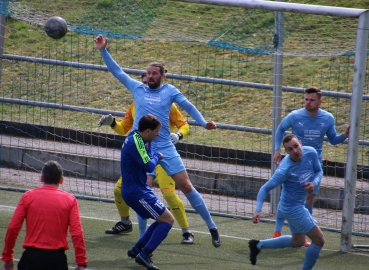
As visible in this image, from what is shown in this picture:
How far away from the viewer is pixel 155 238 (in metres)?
6.45

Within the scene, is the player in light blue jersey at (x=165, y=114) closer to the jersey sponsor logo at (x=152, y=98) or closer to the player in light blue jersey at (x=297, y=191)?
the jersey sponsor logo at (x=152, y=98)

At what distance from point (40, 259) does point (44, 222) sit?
26 centimetres

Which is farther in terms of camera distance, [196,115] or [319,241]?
[196,115]

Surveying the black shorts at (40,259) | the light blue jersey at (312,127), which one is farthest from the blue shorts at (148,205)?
the light blue jersey at (312,127)

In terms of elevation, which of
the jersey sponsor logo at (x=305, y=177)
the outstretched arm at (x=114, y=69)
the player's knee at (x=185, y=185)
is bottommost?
the player's knee at (x=185, y=185)

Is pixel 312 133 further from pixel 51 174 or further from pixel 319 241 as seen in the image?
pixel 51 174

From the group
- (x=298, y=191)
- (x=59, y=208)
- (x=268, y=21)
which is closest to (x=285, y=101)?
(x=268, y=21)

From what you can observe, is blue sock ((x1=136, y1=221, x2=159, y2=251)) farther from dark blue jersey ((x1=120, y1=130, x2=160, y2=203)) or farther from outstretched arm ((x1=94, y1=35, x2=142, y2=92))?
outstretched arm ((x1=94, y1=35, x2=142, y2=92))

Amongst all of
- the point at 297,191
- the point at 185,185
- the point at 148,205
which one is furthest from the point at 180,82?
the point at 297,191

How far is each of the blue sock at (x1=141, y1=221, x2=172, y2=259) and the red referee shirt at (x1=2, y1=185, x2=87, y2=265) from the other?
5.09ft

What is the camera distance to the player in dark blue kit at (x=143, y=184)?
639 centimetres

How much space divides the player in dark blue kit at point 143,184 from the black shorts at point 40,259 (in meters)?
1.59

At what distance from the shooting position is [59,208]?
4.95 meters

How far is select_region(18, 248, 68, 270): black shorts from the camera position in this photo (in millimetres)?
4891
